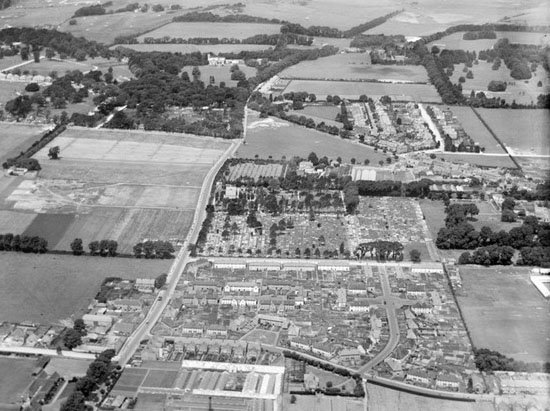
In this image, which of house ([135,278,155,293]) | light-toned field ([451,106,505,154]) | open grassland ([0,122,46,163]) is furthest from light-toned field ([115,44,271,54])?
house ([135,278,155,293])

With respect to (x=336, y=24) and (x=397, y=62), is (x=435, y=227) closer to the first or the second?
(x=397, y=62)

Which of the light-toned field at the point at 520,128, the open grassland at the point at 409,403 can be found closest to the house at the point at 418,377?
the open grassland at the point at 409,403

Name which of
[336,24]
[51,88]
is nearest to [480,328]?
[51,88]

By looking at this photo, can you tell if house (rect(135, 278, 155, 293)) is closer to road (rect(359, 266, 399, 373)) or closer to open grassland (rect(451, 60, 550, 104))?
road (rect(359, 266, 399, 373))

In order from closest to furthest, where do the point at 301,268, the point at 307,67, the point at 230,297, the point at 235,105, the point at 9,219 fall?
the point at 230,297 → the point at 301,268 → the point at 9,219 → the point at 235,105 → the point at 307,67

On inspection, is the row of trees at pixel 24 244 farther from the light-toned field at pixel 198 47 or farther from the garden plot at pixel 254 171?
the light-toned field at pixel 198 47

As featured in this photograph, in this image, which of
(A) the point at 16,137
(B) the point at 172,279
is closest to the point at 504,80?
(B) the point at 172,279
